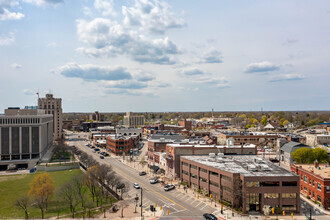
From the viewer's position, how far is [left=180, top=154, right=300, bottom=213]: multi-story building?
5400 cm

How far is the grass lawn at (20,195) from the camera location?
54.5 meters

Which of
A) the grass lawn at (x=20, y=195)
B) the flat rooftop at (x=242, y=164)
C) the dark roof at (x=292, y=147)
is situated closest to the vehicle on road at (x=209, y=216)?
the flat rooftop at (x=242, y=164)

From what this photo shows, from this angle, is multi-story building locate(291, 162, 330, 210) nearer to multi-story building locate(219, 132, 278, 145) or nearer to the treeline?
the treeline

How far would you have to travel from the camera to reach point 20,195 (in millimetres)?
66125

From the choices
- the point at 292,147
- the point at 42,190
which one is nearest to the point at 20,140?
the point at 42,190

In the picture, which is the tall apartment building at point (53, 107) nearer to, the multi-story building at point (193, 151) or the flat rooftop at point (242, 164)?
the multi-story building at point (193, 151)

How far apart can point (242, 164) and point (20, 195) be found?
192 feet

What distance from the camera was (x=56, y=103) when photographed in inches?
7771

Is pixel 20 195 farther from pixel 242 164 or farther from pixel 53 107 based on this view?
pixel 53 107

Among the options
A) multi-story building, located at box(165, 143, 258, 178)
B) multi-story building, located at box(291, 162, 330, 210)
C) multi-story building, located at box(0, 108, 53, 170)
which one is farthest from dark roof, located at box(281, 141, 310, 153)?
multi-story building, located at box(0, 108, 53, 170)

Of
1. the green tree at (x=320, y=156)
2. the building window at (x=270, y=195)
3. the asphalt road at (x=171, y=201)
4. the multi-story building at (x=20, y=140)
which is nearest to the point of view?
the asphalt road at (x=171, y=201)

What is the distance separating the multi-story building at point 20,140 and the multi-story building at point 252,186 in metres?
79.4

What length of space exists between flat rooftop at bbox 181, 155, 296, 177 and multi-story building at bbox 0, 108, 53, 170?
71950 mm

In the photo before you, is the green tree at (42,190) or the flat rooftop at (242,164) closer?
the green tree at (42,190)
